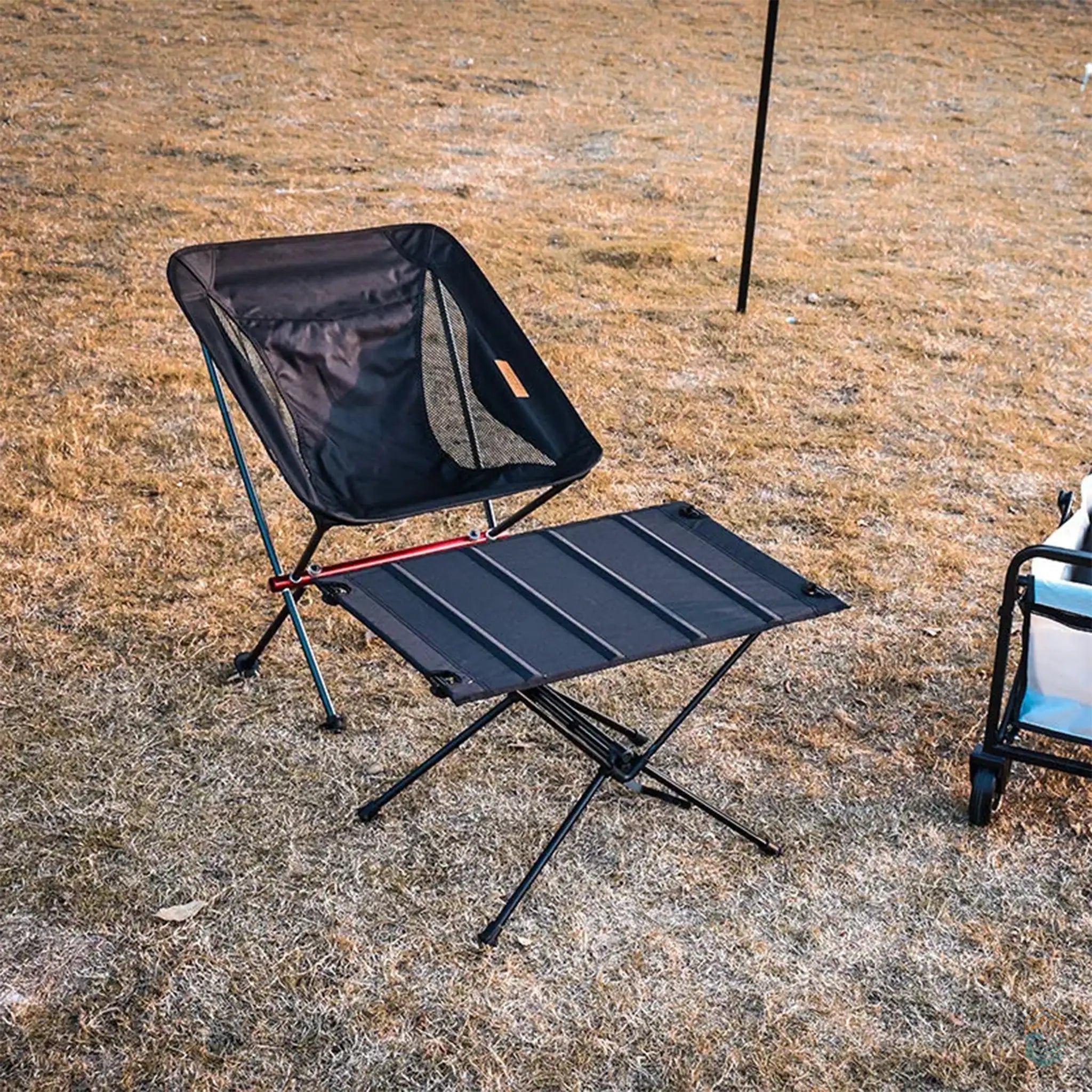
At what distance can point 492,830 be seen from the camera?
106 inches

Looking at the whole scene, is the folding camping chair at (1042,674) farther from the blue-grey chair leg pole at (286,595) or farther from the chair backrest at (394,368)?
the blue-grey chair leg pole at (286,595)

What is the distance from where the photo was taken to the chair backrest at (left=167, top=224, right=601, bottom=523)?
3.09 meters

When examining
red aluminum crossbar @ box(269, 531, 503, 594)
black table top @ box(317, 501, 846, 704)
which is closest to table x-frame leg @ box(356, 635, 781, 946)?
black table top @ box(317, 501, 846, 704)

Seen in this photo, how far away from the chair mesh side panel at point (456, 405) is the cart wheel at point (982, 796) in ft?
3.80

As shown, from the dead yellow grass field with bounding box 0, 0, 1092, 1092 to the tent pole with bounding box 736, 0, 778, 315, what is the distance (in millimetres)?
183

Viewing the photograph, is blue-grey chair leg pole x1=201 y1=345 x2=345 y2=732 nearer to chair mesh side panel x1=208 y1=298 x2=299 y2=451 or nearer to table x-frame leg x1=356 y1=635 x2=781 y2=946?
chair mesh side panel x1=208 y1=298 x2=299 y2=451

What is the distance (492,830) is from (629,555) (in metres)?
0.58

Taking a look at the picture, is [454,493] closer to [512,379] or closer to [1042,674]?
[512,379]

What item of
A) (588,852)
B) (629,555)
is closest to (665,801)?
(588,852)

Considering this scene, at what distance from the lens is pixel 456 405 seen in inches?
129

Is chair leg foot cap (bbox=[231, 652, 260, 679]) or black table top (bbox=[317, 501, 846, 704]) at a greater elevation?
black table top (bbox=[317, 501, 846, 704])

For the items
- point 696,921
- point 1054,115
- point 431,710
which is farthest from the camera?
point 1054,115

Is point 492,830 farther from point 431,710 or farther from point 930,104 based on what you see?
point 930,104

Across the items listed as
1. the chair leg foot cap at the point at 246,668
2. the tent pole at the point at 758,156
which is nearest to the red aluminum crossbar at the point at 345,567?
the chair leg foot cap at the point at 246,668
